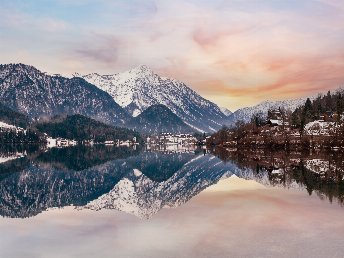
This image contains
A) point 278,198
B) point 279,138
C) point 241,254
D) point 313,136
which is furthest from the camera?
point 279,138

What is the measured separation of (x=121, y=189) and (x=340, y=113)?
446 feet

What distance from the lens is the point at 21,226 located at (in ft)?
118

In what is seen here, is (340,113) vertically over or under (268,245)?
over

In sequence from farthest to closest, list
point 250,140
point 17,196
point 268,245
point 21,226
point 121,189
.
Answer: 1. point 250,140
2. point 121,189
3. point 17,196
4. point 21,226
5. point 268,245

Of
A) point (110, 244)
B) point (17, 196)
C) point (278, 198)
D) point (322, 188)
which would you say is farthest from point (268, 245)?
point (17, 196)

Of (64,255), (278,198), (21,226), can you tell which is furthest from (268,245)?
(278,198)

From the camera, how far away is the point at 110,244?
27844mm

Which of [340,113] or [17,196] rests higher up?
[340,113]

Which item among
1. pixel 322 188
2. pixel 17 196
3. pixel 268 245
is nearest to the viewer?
pixel 268 245

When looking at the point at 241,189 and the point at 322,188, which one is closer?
the point at 322,188

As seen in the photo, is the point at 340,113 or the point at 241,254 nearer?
the point at 241,254

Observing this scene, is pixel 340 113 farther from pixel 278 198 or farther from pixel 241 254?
pixel 241 254

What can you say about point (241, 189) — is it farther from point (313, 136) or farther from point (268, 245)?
point (313, 136)

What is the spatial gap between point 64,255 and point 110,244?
10.2 ft
